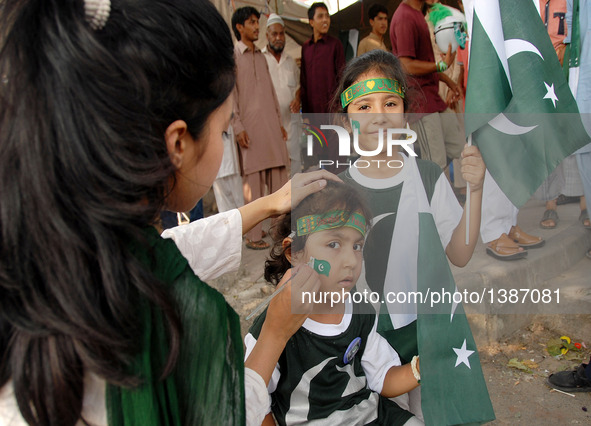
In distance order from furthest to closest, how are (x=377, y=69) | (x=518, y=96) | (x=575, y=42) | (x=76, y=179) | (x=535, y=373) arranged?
(x=575, y=42), (x=535, y=373), (x=377, y=69), (x=518, y=96), (x=76, y=179)

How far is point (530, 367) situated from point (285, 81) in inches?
127

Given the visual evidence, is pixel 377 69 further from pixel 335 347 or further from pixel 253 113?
pixel 253 113

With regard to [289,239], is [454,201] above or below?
above

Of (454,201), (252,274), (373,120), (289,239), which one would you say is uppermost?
(373,120)

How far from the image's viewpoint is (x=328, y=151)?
1.36 meters

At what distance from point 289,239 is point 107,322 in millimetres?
743

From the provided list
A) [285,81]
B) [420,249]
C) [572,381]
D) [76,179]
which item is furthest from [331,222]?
[285,81]

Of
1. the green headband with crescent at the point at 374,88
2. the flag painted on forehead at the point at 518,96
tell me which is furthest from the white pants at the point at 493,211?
the green headband with crescent at the point at 374,88

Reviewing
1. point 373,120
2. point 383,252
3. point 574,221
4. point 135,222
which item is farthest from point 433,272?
point 574,221

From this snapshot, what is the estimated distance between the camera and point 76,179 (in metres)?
0.67

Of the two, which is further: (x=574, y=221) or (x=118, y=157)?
(x=574, y=221)

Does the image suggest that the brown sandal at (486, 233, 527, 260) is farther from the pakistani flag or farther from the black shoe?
the black shoe

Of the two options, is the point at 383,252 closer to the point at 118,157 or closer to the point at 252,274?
the point at 118,157

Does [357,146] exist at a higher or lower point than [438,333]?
higher
